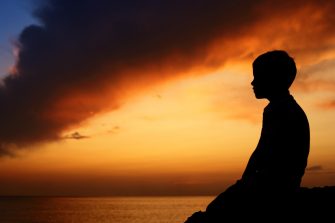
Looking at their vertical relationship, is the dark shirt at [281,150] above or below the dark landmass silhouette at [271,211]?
above

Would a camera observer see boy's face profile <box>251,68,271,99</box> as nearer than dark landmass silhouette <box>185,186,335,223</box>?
No

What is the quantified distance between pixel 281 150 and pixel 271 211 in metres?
0.70

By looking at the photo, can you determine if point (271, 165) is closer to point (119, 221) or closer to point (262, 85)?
point (262, 85)

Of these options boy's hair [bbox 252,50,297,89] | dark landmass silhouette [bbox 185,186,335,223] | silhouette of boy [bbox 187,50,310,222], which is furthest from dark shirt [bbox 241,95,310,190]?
boy's hair [bbox 252,50,297,89]

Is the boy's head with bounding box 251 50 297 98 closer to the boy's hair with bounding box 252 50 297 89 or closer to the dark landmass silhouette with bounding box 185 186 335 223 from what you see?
the boy's hair with bounding box 252 50 297 89

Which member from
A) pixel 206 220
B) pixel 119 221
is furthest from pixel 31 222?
pixel 206 220

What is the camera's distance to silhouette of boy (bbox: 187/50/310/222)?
17.2ft

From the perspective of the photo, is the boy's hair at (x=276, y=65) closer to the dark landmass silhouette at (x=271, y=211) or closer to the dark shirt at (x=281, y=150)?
the dark shirt at (x=281, y=150)

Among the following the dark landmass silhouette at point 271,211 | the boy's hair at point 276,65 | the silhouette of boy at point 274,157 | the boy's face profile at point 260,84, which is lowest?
the dark landmass silhouette at point 271,211

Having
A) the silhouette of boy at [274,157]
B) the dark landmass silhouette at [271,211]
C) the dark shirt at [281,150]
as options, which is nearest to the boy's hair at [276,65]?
the silhouette of boy at [274,157]

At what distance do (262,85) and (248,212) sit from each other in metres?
1.54

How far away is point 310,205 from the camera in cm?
584

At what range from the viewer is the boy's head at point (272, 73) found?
18.2ft

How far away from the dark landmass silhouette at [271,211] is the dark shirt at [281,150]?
0.16m
